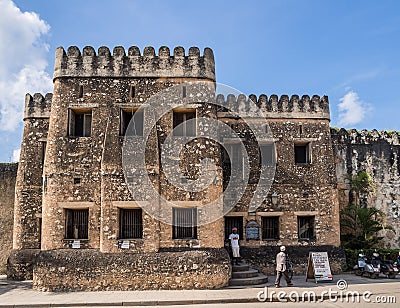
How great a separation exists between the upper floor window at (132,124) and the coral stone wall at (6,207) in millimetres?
7962

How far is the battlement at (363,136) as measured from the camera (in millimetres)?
21453

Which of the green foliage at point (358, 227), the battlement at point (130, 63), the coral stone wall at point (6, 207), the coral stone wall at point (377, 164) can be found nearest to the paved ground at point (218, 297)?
the green foliage at point (358, 227)

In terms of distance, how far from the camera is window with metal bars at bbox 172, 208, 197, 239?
14.7m

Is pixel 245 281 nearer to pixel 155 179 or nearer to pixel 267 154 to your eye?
pixel 155 179

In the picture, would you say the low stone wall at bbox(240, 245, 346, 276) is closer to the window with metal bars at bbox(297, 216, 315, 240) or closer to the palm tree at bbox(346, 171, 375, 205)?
the window with metal bars at bbox(297, 216, 315, 240)

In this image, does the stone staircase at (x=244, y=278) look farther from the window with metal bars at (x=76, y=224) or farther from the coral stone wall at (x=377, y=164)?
the coral stone wall at (x=377, y=164)

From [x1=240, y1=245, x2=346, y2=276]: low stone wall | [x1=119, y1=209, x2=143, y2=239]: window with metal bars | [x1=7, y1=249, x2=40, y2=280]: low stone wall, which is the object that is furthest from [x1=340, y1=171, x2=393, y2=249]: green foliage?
[x1=7, y1=249, x2=40, y2=280]: low stone wall

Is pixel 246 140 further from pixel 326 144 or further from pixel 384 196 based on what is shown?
pixel 384 196

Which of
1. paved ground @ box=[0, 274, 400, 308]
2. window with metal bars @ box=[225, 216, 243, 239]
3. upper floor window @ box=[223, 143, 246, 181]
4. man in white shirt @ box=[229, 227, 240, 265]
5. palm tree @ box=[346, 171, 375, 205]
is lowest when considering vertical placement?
paved ground @ box=[0, 274, 400, 308]

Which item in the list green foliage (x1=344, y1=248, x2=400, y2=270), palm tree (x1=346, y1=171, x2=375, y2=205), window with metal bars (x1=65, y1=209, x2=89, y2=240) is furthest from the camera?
palm tree (x1=346, y1=171, x2=375, y2=205)

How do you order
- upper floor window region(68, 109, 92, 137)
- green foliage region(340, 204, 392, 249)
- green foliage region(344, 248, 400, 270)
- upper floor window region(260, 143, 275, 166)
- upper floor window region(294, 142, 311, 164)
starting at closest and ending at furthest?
upper floor window region(68, 109, 92, 137) → green foliage region(344, 248, 400, 270) → upper floor window region(260, 143, 275, 166) → upper floor window region(294, 142, 311, 164) → green foliage region(340, 204, 392, 249)

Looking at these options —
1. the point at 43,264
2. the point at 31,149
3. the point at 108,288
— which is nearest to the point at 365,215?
the point at 108,288

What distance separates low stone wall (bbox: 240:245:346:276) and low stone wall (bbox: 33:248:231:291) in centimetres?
366

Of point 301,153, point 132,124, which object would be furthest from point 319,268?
point 132,124
